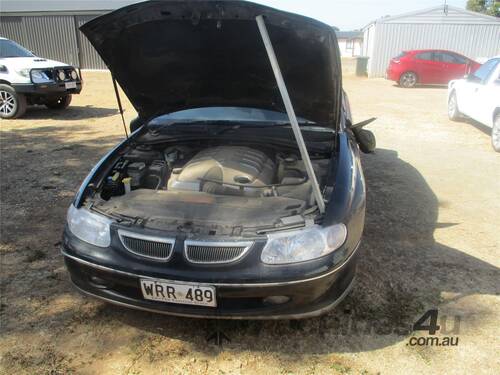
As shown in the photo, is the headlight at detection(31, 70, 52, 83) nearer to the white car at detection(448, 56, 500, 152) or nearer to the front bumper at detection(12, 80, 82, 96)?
the front bumper at detection(12, 80, 82, 96)

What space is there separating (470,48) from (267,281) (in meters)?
21.6

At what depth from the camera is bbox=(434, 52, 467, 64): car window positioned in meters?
16.0

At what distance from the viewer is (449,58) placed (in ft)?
52.9

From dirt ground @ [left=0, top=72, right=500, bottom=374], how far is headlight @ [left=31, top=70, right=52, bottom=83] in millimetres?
4007

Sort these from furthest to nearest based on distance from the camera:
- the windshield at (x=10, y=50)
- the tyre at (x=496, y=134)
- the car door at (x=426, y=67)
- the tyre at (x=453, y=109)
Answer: the car door at (x=426, y=67) < the windshield at (x=10, y=50) < the tyre at (x=453, y=109) < the tyre at (x=496, y=134)

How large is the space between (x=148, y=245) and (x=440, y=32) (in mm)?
21235

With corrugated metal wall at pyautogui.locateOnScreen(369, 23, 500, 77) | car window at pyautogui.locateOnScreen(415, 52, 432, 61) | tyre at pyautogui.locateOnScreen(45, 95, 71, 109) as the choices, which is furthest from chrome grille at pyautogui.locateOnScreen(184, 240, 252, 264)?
corrugated metal wall at pyautogui.locateOnScreen(369, 23, 500, 77)

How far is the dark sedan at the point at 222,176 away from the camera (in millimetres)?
2256

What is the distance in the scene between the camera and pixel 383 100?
12664mm

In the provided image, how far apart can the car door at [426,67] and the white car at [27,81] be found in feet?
39.5

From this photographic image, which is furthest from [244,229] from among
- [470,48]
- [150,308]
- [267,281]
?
[470,48]

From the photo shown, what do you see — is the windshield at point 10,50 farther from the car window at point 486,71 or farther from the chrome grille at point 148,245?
the car window at point 486,71

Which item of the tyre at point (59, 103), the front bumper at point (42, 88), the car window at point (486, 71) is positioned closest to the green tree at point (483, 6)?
the car window at point (486, 71)

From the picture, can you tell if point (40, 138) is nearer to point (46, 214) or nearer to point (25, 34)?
point (46, 214)
